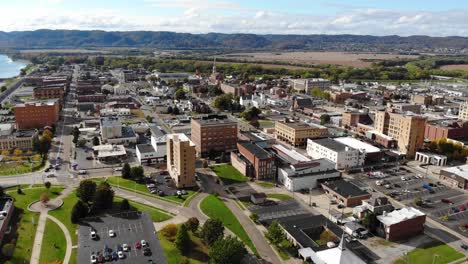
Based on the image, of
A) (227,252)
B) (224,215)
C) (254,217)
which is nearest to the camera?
(227,252)

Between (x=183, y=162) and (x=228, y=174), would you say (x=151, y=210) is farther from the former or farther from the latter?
(x=228, y=174)

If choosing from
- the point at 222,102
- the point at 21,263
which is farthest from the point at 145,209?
the point at 222,102

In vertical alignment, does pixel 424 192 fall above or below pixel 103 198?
below

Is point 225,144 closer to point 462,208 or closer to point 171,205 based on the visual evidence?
point 171,205

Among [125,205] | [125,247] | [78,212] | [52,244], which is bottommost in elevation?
[52,244]

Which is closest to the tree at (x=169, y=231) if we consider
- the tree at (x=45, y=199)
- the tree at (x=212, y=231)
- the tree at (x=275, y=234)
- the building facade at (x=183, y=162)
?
the tree at (x=212, y=231)

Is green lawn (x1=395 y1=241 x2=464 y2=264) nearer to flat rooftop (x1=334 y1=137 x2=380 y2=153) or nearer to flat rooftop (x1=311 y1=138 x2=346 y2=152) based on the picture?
flat rooftop (x1=311 y1=138 x2=346 y2=152)

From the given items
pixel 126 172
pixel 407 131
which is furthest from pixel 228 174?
pixel 407 131
